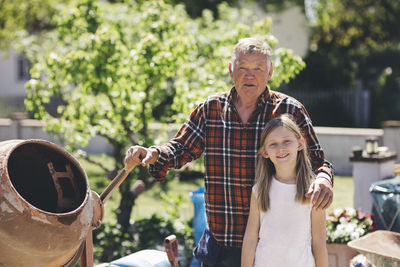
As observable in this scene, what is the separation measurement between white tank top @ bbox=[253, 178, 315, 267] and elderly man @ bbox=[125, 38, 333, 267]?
0.13 metres

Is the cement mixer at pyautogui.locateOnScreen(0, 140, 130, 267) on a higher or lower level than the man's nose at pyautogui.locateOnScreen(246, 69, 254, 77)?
lower

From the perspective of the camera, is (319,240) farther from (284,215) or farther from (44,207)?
(44,207)

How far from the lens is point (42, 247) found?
97.7 inches

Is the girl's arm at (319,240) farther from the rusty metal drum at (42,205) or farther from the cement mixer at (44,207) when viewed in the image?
the rusty metal drum at (42,205)

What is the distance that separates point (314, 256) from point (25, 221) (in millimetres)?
1369

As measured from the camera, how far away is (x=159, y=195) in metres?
8.94

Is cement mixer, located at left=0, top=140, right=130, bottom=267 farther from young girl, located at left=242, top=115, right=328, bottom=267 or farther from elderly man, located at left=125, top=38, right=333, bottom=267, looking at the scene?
young girl, located at left=242, top=115, right=328, bottom=267

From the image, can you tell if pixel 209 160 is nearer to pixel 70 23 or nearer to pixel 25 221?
pixel 25 221

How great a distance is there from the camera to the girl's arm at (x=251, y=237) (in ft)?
9.11

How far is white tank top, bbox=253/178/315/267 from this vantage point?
2.74 meters

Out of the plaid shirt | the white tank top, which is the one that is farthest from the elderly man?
the white tank top

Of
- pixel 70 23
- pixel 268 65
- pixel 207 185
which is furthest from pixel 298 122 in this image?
pixel 70 23

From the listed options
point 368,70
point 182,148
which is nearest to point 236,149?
point 182,148

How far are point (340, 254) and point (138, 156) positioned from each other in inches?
86.5
